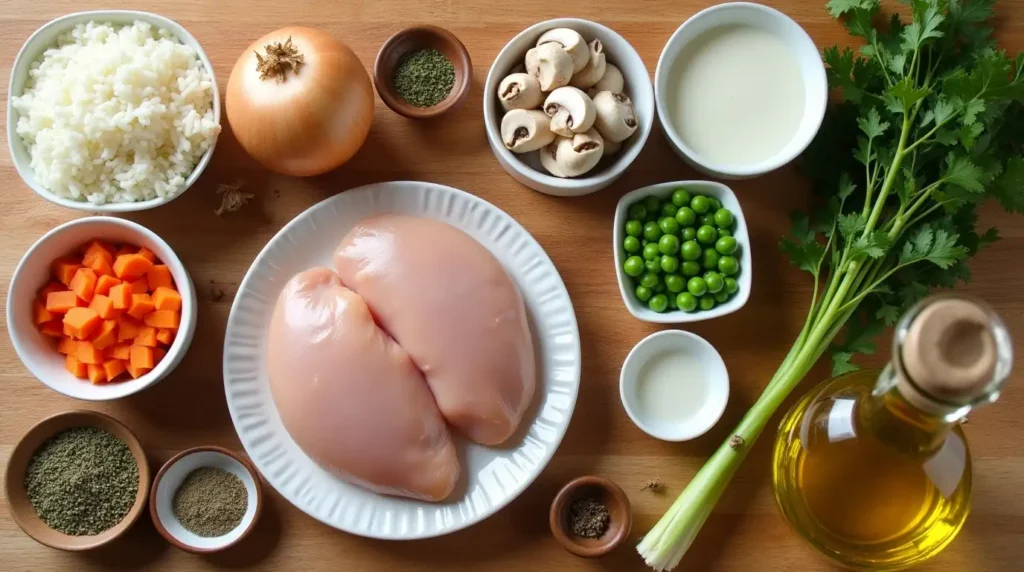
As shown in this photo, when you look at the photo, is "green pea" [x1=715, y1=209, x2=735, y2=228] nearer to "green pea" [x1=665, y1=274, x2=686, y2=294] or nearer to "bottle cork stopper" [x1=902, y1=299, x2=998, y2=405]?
"green pea" [x1=665, y1=274, x2=686, y2=294]

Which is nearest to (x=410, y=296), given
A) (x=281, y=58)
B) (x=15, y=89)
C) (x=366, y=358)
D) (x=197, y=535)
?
(x=366, y=358)

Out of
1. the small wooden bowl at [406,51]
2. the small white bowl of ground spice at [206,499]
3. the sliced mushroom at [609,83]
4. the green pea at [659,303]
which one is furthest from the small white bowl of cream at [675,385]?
the small white bowl of ground spice at [206,499]

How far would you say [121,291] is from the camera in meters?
1.35

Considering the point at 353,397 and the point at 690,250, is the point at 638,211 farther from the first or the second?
the point at 353,397

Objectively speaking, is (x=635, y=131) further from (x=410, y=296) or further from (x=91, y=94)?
(x=91, y=94)

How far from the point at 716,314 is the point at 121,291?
A: 3.45 ft

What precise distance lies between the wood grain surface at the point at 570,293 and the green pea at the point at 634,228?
3.5 inches

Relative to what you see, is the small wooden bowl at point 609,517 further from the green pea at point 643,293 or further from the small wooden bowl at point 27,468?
the small wooden bowl at point 27,468

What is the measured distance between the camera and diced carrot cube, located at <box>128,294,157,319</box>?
1354 mm

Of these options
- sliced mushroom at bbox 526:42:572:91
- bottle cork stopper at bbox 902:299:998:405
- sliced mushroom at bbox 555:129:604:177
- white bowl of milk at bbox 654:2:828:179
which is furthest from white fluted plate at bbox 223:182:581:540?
bottle cork stopper at bbox 902:299:998:405

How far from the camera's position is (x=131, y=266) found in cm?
137

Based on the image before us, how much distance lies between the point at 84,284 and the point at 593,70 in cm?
98

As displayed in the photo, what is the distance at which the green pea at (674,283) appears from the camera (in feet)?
4.72

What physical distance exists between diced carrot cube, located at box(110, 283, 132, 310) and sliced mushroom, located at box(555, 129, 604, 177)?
794 mm
